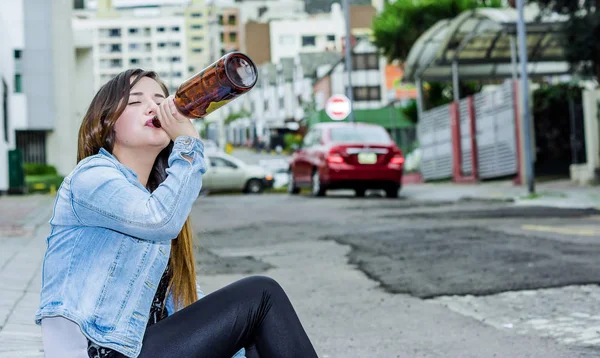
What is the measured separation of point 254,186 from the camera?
29.3 m

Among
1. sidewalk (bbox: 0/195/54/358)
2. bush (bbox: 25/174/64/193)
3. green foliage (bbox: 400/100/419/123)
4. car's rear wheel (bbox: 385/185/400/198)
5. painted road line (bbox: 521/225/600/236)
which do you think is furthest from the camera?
green foliage (bbox: 400/100/419/123)

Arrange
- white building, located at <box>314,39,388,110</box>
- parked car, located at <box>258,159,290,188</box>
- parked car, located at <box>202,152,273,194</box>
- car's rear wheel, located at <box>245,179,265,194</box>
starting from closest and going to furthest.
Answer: parked car, located at <box>202,152,273,194</box>, car's rear wheel, located at <box>245,179,265,194</box>, parked car, located at <box>258,159,290,188</box>, white building, located at <box>314,39,388,110</box>

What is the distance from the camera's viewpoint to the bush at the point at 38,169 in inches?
1358

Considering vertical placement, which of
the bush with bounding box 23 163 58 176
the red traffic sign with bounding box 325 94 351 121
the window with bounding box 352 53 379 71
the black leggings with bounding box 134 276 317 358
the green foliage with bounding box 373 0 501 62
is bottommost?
the black leggings with bounding box 134 276 317 358

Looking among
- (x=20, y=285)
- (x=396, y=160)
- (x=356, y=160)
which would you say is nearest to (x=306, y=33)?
(x=396, y=160)

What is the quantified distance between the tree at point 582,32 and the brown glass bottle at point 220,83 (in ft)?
59.7

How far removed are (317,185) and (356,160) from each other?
1.42m

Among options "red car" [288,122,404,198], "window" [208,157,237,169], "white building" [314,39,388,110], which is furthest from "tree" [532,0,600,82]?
"white building" [314,39,388,110]

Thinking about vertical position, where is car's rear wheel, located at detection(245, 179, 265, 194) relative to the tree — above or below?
below

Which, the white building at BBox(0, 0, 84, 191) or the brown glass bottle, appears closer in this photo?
the brown glass bottle

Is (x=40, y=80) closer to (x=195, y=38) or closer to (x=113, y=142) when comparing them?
(x=113, y=142)

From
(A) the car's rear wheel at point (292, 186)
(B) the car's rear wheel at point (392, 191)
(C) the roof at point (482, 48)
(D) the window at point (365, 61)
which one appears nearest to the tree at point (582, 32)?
(C) the roof at point (482, 48)

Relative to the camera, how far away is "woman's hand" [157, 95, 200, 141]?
2879 mm

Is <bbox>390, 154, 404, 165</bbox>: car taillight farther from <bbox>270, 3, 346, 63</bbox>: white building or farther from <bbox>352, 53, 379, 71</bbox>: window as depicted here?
<bbox>270, 3, 346, 63</bbox>: white building
